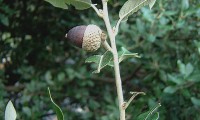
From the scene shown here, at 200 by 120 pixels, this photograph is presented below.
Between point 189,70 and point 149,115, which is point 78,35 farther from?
point 189,70

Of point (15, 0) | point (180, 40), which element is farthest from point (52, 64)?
point (180, 40)

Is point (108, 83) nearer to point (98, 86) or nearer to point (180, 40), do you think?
point (98, 86)

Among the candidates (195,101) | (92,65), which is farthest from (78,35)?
(92,65)

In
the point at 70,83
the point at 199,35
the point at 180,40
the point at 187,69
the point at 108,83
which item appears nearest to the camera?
the point at 187,69

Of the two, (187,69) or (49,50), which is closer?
(187,69)

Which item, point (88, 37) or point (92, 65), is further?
point (92, 65)

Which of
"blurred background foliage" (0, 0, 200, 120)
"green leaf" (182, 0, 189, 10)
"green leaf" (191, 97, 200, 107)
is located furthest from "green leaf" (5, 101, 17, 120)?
"green leaf" (182, 0, 189, 10)

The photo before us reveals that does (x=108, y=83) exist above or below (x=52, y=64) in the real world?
below
